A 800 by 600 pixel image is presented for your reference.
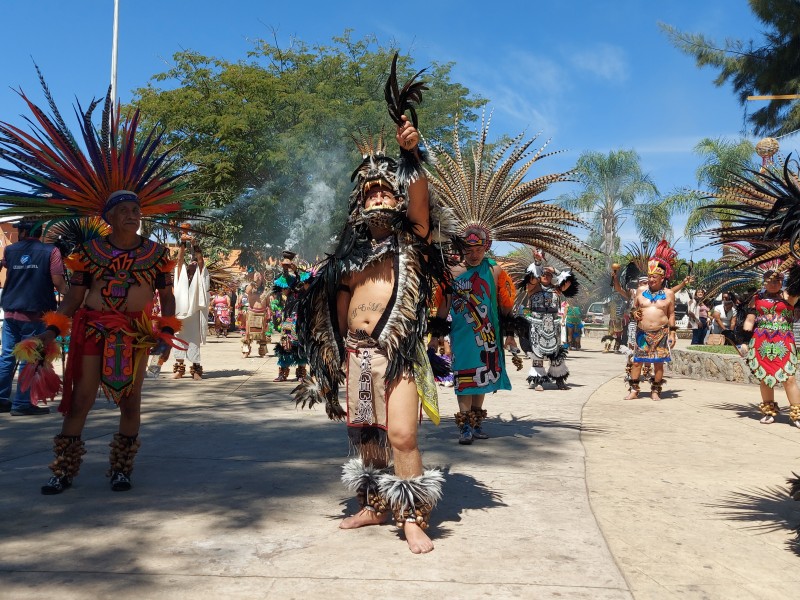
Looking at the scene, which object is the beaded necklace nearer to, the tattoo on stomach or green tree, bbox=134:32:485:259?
the tattoo on stomach

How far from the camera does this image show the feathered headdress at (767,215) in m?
4.04

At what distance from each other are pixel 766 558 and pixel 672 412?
19.0 feet

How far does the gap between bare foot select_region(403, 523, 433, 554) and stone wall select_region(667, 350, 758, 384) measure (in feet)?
34.5

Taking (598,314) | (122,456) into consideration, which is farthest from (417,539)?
(598,314)

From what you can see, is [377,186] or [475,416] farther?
[475,416]

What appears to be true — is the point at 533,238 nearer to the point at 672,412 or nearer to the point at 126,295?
the point at 672,412

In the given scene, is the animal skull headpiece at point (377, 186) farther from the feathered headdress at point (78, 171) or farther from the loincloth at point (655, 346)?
the loincloth at point (655, 346)

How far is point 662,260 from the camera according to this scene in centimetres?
1112

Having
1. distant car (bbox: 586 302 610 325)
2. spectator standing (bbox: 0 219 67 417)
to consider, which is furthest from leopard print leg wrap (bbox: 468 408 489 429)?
distant car (bbox: 586 302 610 325)

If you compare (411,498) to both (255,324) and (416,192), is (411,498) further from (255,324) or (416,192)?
(255,324)

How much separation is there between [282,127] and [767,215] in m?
28.3

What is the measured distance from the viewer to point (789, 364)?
8.52 meters

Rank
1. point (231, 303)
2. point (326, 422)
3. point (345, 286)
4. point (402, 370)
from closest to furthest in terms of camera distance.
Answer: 1. point (402, 370)
2. point (345, 286)
3. point (326, 422)
4. point (231, 303)

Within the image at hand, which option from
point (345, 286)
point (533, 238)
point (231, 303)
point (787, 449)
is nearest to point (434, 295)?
point (345, 286)
